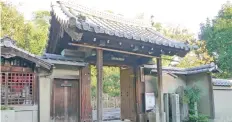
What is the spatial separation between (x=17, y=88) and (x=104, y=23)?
11.6 feet

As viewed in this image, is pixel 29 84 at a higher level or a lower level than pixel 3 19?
lower

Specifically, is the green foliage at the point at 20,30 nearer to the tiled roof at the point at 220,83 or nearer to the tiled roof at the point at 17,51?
the tiled roof at the point at 17,51

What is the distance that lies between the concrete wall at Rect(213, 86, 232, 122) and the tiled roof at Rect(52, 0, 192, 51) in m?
4.26

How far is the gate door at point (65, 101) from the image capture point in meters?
9.23

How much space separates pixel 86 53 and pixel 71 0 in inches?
82.4

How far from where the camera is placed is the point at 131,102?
11383mm

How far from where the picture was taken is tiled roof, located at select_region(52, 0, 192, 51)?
24.1 ft

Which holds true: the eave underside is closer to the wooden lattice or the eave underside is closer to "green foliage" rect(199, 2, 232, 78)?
the wooden lattice

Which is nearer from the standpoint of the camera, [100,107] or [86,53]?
[100,107]

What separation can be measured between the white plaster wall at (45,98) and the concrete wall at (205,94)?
7.29 meters

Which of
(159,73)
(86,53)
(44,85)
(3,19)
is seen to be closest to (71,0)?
(86,53)

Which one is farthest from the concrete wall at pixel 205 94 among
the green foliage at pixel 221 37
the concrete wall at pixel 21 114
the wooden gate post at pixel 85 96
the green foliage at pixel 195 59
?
the green foliage at pixel 195 59

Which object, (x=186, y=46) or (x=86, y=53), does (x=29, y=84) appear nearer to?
(x=86, y=53)

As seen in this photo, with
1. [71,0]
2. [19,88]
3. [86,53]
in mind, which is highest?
[71,0]
